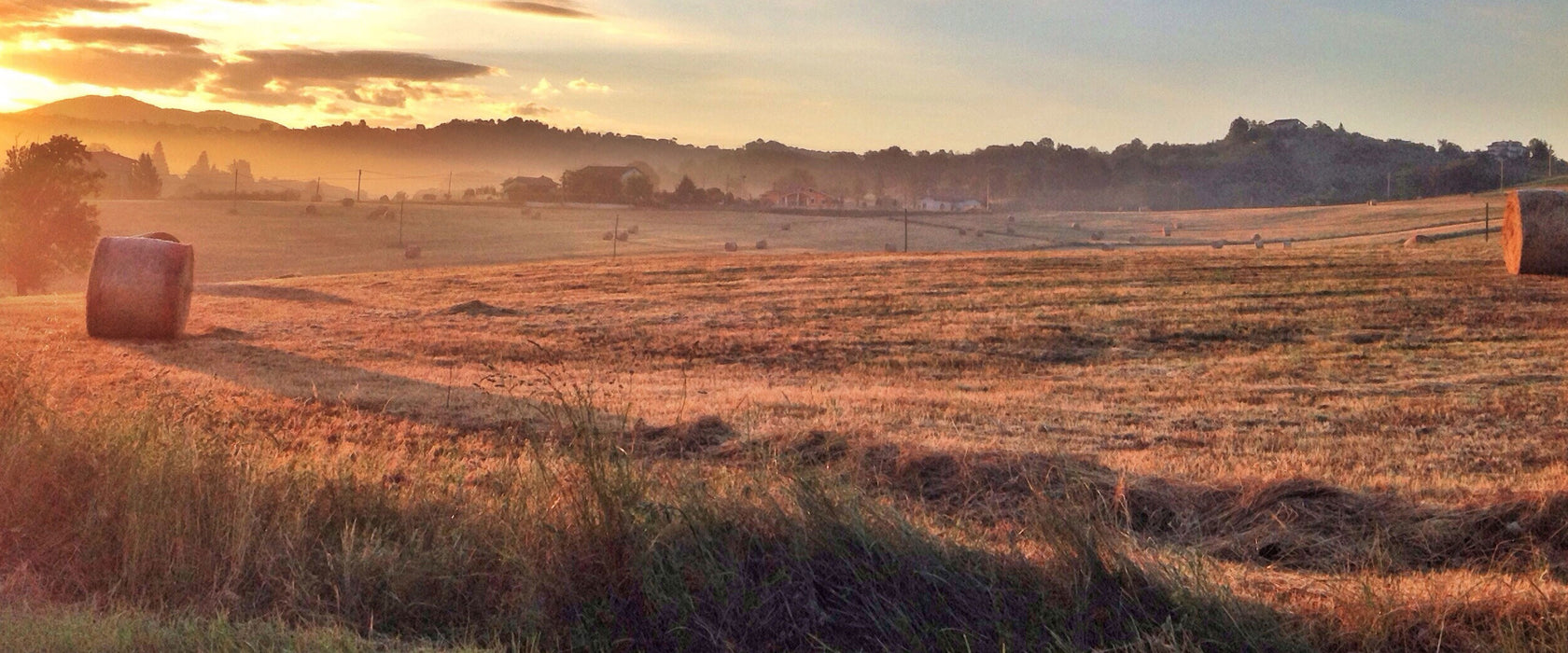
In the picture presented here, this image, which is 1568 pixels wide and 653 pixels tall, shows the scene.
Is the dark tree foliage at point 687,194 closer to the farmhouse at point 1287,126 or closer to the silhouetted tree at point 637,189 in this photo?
the silhouetted tree at point 637,189

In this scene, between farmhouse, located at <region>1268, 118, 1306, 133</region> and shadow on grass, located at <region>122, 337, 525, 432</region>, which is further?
farmhouse, located at <region>1268, 118, 1306, 133</region>

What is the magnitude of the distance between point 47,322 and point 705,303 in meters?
12.8

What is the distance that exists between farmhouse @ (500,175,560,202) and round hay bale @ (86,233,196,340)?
78.4 meters

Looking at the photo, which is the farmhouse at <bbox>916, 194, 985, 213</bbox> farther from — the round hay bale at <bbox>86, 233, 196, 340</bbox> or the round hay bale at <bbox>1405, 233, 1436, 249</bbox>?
the round hay bale at <bbox>86, 233, 196, 340</bbox>

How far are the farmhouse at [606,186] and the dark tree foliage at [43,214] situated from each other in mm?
50905

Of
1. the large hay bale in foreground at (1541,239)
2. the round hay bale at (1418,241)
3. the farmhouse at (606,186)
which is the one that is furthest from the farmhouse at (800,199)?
the large hay bale in foreground at (1541,239)

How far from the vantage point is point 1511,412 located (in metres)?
13.0

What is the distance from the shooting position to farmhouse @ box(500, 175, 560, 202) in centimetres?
10251

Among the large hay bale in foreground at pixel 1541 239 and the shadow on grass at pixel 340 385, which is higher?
the large hay bale in foreground at pixel 1541 239

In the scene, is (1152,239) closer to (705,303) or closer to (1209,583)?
(705,303)

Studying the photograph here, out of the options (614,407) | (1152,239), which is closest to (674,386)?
(614,407)

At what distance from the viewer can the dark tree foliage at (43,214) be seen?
43031 millimetres

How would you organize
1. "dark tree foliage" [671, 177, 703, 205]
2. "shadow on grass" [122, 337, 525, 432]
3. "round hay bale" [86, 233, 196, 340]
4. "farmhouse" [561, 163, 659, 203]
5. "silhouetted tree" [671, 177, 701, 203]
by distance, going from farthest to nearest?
"farmhouse" [561, 163, 659, 203] < "silhouetted tree" [671, 177, 701, 203] < "dark tree foliage" [671, 177, 703, 205] < "round hay bale" [86, 233, 196, 340] < "shadow on grass" [122, 337, 525, 432]

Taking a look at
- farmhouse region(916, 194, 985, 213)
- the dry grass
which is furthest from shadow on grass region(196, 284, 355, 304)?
farmhouse region(916, 194, 985, 213)
